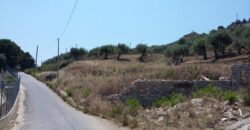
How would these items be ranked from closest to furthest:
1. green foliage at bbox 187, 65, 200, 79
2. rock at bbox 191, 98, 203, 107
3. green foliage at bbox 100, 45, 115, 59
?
rock at bbox 191, 98, 203, 107 < green foliage at bbox 187, 65, 200, 79 < green foliage at bbox 100, 45, 115, 59

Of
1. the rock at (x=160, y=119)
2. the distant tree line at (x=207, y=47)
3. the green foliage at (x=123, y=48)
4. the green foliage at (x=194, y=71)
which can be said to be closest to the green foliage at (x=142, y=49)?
the distant tree line at (x=207, y=47)

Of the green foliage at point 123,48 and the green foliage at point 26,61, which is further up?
the green foliage at point 123,48

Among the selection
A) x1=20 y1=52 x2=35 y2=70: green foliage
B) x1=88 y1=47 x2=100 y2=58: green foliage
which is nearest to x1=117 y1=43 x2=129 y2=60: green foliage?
x1=88 y1=47 x2=100 y2=58: green foliage

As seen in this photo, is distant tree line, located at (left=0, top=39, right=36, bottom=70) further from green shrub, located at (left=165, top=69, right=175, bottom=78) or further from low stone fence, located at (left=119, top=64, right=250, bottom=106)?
low stone fence, located at (left=119, top=64, right=250, bottom=106)

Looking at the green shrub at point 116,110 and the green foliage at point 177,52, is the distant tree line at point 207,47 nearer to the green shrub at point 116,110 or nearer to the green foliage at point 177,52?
the green foliage at point 177,52

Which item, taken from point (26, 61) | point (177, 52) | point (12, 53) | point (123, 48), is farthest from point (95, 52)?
point (177, 52)

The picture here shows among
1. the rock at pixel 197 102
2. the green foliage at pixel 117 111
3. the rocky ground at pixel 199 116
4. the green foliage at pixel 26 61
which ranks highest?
the green foliage at pixel 26 61

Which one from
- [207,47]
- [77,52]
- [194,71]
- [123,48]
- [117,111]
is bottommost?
[117,111]

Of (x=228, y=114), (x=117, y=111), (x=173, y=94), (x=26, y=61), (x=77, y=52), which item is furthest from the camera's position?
(x=26, y=61)

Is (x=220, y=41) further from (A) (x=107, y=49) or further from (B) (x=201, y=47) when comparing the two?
(A) (x=107, y=49)

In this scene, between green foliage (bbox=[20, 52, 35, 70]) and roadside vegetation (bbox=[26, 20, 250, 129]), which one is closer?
roadside vegetation (bbox=[26, 20, 250, 129])

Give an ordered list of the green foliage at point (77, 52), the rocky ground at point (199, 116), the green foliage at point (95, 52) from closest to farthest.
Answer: the rocky ground at point (199, 116) < the green foliage at point (95, 52) < the green foliage at point (77, 52)

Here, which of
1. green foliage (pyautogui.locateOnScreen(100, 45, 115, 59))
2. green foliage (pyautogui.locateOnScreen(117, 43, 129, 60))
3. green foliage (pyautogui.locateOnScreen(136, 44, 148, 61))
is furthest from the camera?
green foliage (pyautogui.locateOnScreen(117, 43, 129, 60))

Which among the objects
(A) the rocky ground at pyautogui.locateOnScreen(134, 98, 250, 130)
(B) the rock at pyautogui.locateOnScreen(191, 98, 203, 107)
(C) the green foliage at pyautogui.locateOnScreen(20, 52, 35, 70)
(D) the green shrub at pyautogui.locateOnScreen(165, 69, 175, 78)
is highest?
(C) the green foliage at pyautogui.locateOnScreen(20, 52, 35, 70)
